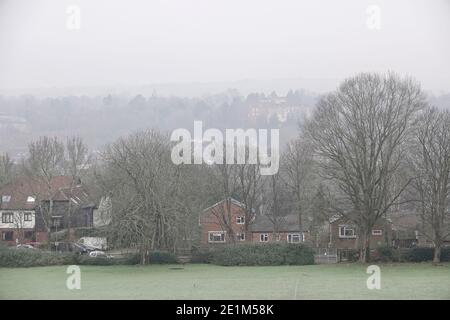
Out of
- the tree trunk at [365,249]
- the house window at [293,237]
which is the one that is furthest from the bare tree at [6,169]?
the tree trunk at [365,249]

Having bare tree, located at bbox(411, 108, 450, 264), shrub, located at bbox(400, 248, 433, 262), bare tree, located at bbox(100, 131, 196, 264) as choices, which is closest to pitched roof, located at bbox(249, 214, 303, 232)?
bare tree, located at bbox(100, 131, 196, 264)

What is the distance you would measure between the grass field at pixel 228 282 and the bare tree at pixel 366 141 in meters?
3.85

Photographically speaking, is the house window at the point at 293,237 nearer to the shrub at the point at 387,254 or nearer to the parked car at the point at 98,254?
the shrub at the point at 387,254

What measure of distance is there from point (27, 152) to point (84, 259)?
2066cm

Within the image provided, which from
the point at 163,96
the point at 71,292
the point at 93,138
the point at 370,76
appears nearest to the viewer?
the point at 71,292

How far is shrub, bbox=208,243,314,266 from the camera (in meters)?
39.8

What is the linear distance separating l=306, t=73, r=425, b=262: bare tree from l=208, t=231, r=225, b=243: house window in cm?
1298

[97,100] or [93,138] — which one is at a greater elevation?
[97,100]

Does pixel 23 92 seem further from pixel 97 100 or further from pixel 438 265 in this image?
pixel 438 265

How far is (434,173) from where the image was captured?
3922 centimetres

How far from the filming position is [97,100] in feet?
260

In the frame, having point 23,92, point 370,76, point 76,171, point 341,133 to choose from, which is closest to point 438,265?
point 341,133

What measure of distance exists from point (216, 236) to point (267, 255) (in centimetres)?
1196

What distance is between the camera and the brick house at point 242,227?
163 ft
